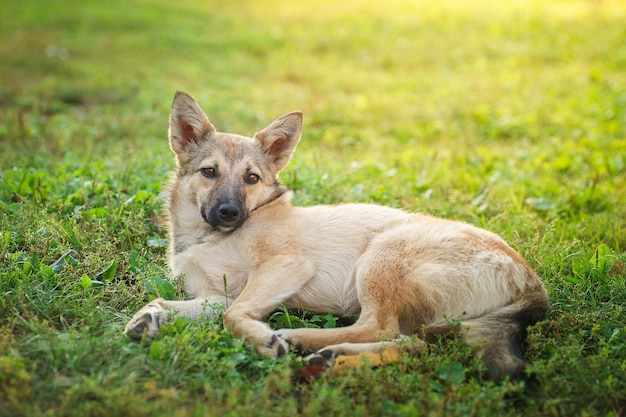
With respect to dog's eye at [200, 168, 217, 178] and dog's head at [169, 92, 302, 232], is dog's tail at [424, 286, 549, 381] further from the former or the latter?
dog's eye at [200, 168, 217, 178]

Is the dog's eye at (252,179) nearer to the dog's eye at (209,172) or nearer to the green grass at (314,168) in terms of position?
the dog's eye at (209,172)

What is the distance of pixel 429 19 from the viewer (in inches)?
679

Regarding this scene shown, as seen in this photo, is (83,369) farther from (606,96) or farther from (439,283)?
(606,96)

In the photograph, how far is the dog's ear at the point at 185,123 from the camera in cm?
527

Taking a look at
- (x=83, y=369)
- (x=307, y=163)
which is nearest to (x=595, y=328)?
(x=83, y=369)

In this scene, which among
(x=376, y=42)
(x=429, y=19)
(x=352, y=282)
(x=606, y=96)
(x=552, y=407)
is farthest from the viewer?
(x=429, y=19)

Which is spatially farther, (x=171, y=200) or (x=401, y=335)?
(x=171, y=200)

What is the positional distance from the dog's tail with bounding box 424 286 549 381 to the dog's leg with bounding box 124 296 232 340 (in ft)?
5.15

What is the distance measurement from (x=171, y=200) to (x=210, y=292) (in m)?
1.04

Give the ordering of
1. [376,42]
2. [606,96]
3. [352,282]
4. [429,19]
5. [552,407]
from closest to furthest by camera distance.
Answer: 1. [552,407]
2. [352,282]
3. [606,96]
4. [376,42]
5. [429,19]

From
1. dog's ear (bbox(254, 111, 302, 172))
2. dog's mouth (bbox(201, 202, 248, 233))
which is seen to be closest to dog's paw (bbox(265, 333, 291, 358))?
dog's mouth (bbox(201, 202, 248, 233))

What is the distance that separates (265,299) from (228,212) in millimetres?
805

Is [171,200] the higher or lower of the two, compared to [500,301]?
higher

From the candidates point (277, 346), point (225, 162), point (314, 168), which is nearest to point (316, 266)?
point (277, 346)
